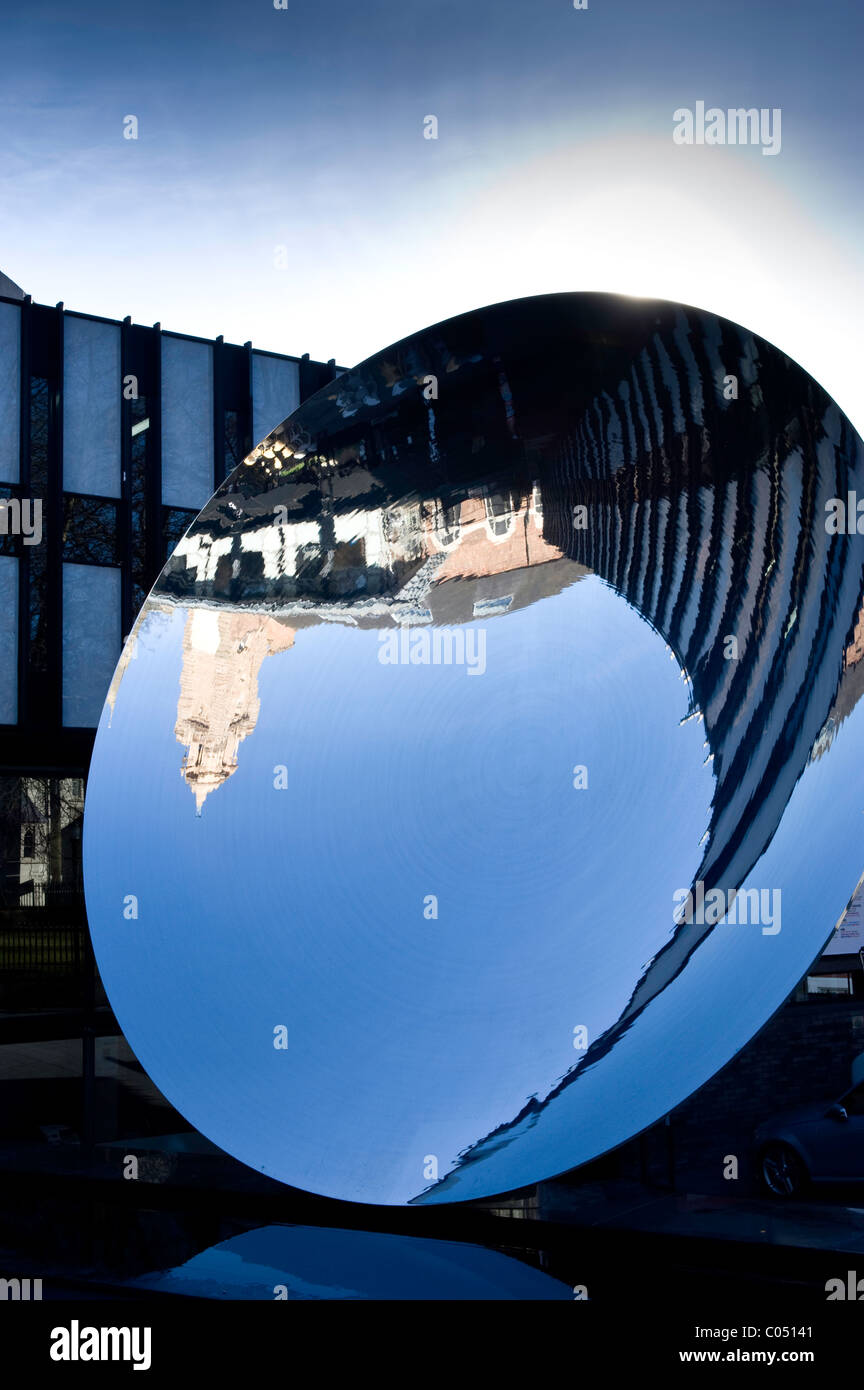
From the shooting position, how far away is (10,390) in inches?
446

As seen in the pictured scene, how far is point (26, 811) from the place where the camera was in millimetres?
18906

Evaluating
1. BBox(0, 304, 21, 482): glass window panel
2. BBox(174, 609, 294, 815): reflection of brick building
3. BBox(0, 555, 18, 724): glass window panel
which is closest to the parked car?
BBox(174, 609, 294, 815): reflection of brick building

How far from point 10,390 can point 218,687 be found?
23.9ft

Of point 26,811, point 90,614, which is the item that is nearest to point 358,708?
point 90,614

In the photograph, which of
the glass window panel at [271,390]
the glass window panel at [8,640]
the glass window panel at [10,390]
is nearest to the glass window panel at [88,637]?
the glass window panel at [8,640]

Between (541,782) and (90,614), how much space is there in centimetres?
779

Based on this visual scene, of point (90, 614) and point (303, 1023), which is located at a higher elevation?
point (90, 614)

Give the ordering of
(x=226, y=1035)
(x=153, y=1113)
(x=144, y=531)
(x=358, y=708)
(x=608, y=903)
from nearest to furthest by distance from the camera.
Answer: (x=608, y=903), (x=226, y=1035), (x=358, y=708), (x=153, y=1113), (x=144, y=531)

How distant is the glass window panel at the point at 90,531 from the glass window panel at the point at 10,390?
62cm

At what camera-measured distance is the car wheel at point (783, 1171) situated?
9.40 metres

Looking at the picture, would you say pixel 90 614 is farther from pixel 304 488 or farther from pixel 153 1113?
pixel 304 488

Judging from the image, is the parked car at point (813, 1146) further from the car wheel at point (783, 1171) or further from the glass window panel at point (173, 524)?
the glass window panel at point (173, 524)

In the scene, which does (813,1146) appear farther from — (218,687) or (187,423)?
(187,423)

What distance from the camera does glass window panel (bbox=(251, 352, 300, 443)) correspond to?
12742 millimetres
